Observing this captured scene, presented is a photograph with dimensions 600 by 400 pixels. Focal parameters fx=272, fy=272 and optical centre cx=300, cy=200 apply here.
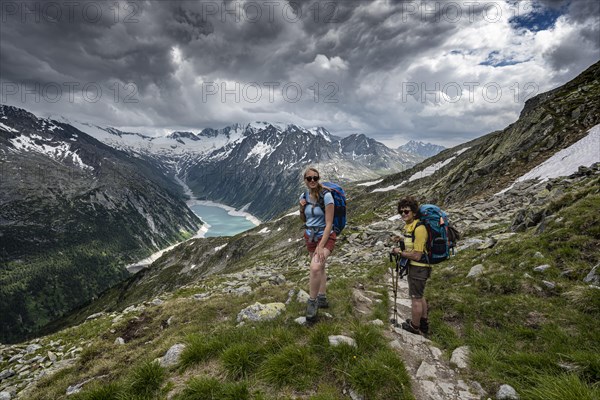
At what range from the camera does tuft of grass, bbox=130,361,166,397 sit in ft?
18.4

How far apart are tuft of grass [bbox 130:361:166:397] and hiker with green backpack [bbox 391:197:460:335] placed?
6292mm

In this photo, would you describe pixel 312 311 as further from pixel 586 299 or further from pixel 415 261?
pixel 586 299

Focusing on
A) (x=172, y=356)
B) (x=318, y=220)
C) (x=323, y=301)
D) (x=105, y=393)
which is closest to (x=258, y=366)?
(x=172, y=356)

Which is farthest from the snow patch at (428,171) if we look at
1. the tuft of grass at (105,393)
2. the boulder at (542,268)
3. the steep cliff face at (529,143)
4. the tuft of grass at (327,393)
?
the tuft of grass at (105,393)

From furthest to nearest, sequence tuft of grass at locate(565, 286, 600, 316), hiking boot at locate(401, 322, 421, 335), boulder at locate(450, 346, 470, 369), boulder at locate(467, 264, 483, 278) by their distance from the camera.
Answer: boulder at locate(467, 264, 483, 278) < hiking boot at locate(401, 322, 421, 335) < tuft of grass at locate(565, 286, 600, 316) < boulder at locate(450, 346, 470, 369)

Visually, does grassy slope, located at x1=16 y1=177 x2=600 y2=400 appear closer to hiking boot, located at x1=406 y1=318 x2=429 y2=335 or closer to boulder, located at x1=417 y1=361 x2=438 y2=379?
hiking boot, located at x1=406 y1=318 x2=429 y2=335

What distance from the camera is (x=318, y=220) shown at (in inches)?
297

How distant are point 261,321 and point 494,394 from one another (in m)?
5.72

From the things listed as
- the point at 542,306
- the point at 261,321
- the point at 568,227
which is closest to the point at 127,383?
the point at 261,321

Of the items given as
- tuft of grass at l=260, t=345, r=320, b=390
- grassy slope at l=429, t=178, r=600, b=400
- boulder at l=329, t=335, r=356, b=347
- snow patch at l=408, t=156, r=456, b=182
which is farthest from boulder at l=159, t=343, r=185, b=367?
snow patch at l=408, t=156, r=456, b=182

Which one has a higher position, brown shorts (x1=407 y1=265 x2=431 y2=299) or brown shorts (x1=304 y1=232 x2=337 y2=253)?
brown shorts (x1=304 y1=232 x2=337 y2=253)

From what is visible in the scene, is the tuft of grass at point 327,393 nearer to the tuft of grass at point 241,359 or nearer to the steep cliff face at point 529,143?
the tuft of grass at point 241,359

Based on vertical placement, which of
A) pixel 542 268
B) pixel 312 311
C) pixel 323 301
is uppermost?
pixel 542 268

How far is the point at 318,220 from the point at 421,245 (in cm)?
281
